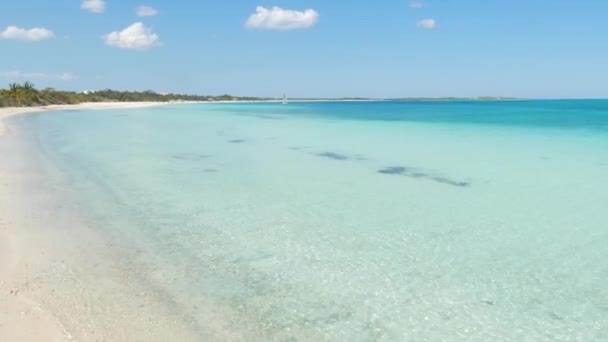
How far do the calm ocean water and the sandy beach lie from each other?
763mm

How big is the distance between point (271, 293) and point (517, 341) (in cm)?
221

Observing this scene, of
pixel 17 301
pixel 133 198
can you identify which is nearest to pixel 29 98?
pixel 133 198

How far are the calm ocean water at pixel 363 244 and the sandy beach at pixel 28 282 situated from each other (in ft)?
2.50

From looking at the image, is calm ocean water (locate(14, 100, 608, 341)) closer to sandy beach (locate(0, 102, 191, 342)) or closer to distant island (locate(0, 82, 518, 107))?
sandy beach (locate(0, 102, 191, 342))

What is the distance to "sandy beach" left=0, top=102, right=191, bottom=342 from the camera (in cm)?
363

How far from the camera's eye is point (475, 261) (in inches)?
218

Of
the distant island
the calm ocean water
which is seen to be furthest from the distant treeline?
the calm ocean water

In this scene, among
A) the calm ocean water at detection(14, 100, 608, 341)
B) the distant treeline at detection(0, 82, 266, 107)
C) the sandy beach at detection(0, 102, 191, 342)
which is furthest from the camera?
the distant treeline at detection(0, 82, 266, 107)

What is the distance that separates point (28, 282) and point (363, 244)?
3.79 metres

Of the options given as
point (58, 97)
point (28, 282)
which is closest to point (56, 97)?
point (58, 97)

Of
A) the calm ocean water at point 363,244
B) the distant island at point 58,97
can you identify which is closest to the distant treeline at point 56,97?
the distant island at point 58,97

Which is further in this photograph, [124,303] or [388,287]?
[388,287]

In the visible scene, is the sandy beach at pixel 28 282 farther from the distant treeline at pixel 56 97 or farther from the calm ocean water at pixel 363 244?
the distant treeline at pixel 56 97

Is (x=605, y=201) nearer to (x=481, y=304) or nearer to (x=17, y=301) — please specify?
(x=481, y=304)
